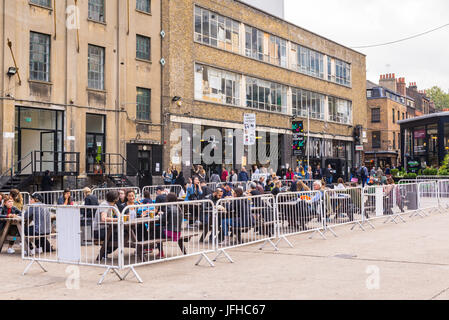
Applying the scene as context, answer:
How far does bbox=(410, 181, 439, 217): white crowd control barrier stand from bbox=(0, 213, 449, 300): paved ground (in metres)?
7.02

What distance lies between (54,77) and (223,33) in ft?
45.4

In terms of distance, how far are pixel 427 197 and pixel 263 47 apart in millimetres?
23222

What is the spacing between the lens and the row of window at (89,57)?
2514cm

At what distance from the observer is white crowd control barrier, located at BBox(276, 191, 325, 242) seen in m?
12.1

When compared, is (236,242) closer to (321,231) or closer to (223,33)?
(321,231)

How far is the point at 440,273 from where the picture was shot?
331 inches

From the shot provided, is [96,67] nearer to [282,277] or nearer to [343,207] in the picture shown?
[343,207]

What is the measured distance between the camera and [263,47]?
3969 cm

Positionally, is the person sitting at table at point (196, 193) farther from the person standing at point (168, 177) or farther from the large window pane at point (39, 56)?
the large window pane at point (39, 56)

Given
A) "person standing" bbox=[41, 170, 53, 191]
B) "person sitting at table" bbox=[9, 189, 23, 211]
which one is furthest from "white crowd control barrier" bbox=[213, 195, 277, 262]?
"person standing" bbox=[41, 170, 53, 191]

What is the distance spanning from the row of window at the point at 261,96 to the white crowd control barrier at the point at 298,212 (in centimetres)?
2089

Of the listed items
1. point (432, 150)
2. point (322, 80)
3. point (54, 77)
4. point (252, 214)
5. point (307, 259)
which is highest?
point (322, 80)

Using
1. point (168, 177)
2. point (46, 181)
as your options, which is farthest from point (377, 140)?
point (46, 181)

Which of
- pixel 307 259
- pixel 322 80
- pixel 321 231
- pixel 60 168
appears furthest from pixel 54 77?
pixel 322 80
